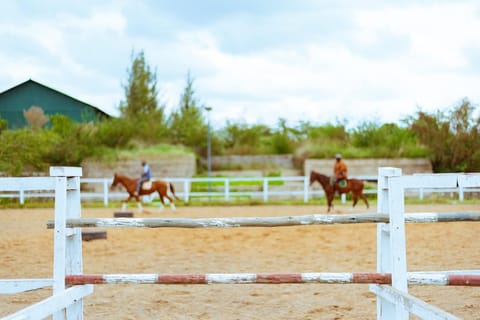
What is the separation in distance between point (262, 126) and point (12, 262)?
2647cm

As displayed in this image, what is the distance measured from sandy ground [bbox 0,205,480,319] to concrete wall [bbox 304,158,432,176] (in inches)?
603

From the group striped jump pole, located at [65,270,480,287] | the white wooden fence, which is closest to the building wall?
the white wooden fence

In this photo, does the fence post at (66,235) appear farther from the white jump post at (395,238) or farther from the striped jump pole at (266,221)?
the white jump post at (395,238)

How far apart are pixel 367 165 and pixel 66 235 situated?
26.4 metres

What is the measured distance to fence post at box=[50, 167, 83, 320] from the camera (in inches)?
158

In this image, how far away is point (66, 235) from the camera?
4.12 metres

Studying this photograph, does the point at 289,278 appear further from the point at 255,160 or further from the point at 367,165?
the point at 255,160

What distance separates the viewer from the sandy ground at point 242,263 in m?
6.05

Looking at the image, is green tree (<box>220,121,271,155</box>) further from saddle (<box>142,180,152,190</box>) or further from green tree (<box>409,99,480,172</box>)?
saddle (<box>142,180,152,190</box>)

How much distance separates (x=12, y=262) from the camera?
9133 mm

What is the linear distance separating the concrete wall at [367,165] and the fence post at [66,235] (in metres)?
25.4

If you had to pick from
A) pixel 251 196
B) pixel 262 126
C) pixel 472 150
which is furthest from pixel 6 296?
pixel 262 126

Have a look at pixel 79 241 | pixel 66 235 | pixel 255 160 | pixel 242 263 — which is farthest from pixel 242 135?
pixel 66 235

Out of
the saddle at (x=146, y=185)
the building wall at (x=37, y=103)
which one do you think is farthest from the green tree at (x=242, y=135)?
the saddle at (x=146, y=185)
